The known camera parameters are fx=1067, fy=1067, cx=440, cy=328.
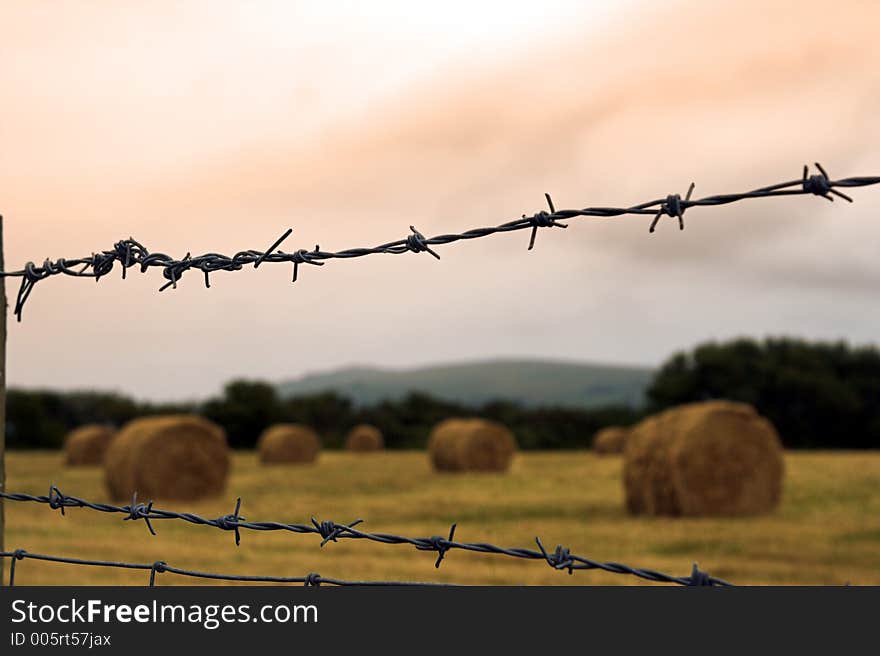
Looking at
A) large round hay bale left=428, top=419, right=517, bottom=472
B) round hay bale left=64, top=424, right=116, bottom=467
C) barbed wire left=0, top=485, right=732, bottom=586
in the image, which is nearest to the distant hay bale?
large round hay bale left=428, top=419, right=517, bottom=472

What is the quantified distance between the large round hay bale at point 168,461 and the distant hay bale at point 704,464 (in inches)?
302

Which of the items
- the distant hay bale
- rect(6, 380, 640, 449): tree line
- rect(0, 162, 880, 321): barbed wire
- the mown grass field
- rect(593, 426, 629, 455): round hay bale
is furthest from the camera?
rect(6, 380, 640, 449): tree line

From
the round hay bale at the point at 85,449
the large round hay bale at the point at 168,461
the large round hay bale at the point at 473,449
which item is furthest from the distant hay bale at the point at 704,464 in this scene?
the round hay bale at the point at 85,449

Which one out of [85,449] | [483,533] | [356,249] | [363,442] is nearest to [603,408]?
[363,442]

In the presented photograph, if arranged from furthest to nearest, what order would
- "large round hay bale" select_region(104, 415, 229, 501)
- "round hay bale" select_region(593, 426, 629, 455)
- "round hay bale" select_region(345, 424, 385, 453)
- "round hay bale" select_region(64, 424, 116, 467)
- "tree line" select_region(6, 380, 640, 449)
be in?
"tree line" select_region(6, 380, 640, 449), "round hay bale" select_region(345, 424, 385, 453), "round hay bale" select_region(593, 426, 629, 455), "round hay bale" select_region(64, 424, 116, 467), "large round hay bale" select_region(104, 415, 229, 501)

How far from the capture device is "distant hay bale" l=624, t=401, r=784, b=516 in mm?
14555

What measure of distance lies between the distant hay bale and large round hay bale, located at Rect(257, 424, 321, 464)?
17.3 metres

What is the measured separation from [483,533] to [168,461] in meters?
7.82

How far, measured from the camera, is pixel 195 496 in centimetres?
1858

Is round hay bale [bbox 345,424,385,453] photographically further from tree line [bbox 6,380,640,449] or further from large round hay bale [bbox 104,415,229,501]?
large round hay bale [bbox 104,415,229,501]

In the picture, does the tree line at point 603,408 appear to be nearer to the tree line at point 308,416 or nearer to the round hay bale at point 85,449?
the tree line at point 308,416

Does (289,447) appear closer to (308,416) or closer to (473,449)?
(473,449)
